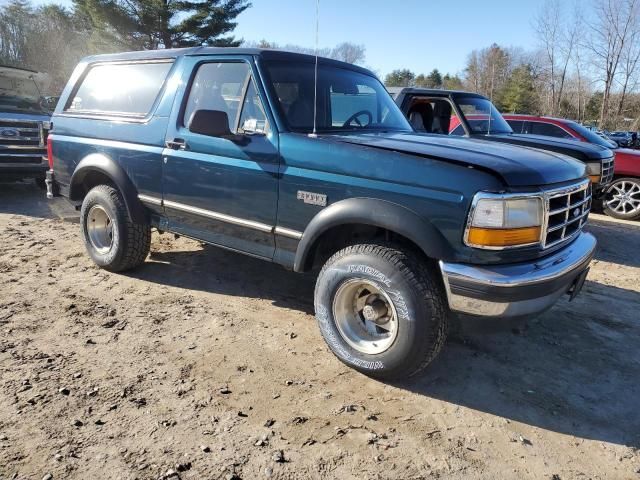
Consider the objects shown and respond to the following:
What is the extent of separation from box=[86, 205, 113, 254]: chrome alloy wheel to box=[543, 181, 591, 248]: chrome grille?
394 centimetres

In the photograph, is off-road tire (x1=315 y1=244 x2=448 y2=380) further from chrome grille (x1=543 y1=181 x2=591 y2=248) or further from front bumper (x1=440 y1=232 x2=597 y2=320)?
chrome grille (x1=543 y1=181 x2=591 y2=248)

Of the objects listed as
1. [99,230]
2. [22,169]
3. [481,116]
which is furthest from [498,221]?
[22,169]

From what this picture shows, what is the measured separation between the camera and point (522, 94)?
4303cm

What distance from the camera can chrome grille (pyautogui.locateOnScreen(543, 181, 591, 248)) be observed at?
277 centimetres

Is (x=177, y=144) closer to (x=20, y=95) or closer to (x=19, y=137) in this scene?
(x=19, y=137)

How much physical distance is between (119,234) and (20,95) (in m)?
6.99

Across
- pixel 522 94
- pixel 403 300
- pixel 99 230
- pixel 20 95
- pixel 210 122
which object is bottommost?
pixel 99 230

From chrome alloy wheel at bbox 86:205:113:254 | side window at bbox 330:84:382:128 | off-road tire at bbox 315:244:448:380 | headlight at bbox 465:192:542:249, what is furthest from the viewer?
chrome alloy wheel at bbox 86:205:113:254

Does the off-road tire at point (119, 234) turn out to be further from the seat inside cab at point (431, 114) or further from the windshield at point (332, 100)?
the seat inside cab at point (431, 114)

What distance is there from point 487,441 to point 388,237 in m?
1.29

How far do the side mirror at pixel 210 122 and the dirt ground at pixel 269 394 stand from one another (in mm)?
1475

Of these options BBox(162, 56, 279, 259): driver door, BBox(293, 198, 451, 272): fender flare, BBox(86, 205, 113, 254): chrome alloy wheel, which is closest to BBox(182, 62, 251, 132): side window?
BBox(162, 56, 279, 259): driver door

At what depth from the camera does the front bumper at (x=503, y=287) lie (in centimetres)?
253

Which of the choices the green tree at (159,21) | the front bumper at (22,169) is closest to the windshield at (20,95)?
the front bumper at (22,169)
